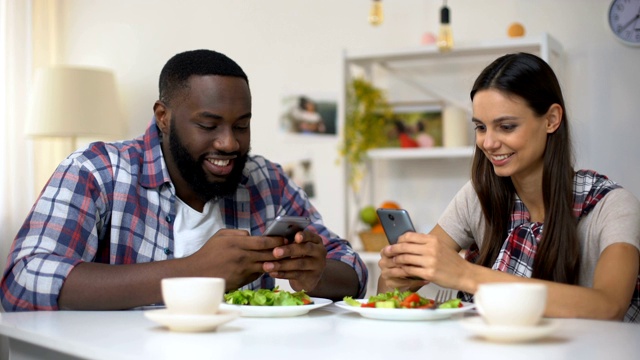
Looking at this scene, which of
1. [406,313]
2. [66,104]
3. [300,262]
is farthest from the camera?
[66,104]

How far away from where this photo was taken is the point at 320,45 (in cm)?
389

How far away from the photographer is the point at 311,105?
3.87 m

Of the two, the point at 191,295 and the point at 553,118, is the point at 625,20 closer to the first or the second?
the point at 553,118

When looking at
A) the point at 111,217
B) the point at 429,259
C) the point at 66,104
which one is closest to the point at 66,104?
the point at 66,104

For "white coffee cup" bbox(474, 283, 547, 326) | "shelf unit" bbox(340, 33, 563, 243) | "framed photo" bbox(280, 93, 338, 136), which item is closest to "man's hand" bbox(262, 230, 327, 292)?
"white coffee cup" bbox(474, 283, 547, 326)

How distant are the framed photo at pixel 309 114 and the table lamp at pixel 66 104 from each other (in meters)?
0.90

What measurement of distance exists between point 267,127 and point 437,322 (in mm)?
2676

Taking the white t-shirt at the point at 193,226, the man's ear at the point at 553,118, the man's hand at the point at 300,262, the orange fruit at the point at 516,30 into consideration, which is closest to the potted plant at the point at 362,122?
the orange fruit at the point at 516,30

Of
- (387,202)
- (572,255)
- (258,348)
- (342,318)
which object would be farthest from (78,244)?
(387,202)

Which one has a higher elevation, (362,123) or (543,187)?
(362,123)

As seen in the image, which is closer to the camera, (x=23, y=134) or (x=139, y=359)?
(x=139, y=359)

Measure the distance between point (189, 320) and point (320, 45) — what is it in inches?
111

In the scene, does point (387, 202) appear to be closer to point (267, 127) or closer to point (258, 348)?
point (267, 127)

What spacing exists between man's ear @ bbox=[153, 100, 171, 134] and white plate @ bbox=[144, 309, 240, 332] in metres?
0.90
